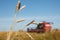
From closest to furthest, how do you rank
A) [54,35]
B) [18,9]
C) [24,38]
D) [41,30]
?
1. [18,9]
2. [24,38]
3. [54,35]
4. [41,30]

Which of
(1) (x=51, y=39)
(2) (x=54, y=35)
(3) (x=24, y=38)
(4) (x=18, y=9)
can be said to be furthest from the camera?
(2) (x=54, y=35)

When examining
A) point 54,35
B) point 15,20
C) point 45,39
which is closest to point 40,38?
point 45,39

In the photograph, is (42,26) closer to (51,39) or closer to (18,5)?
Answer: (51,39)

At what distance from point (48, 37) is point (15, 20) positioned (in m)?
10.5

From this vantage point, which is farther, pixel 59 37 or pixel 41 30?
pixel 41 30

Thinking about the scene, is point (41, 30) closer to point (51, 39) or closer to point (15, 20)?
point (51, 39)

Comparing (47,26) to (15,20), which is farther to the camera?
(47,26)

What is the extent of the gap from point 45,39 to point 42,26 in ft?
36.1

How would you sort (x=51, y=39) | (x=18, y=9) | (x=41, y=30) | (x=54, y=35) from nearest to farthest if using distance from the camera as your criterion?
1. (x=18, y=9)
2. (x=51, y=39)
3. (x=54, y=35)
4. (x=41, y=30)

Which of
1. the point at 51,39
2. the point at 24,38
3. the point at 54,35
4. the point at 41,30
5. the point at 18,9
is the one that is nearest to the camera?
the point at 18,9

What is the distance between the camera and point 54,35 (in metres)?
11.7

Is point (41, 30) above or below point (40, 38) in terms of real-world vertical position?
above

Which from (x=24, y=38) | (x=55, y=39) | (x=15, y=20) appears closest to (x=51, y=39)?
(x=55, y=39)

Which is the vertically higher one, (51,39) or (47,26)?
(47,26)
